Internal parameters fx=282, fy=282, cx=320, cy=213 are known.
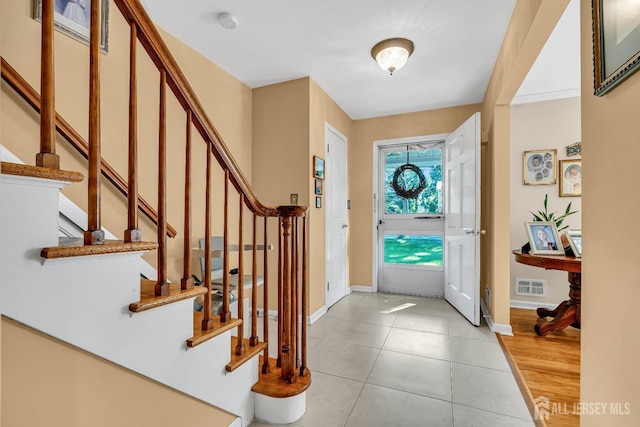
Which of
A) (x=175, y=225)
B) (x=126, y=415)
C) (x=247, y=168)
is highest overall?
(x=247, y=168)

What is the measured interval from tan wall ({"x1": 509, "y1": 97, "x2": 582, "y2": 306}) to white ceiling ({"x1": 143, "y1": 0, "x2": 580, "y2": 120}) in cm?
19

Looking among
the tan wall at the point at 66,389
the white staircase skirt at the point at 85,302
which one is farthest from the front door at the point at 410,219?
the tan wall at the point at 66,389

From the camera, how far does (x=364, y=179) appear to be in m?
4.12

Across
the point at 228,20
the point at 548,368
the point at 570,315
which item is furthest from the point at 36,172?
the point at 570,315

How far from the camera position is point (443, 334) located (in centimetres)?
260

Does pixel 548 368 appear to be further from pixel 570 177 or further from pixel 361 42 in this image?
pixel 361 42

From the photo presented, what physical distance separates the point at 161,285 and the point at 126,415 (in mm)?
434

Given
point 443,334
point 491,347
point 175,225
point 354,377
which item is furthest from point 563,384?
point 175,225

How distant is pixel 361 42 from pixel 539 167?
2487mm

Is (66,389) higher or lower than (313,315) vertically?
higher

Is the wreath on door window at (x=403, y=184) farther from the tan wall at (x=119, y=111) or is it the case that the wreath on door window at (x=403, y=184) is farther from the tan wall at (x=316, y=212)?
the tan wall at (x=119, y=111)

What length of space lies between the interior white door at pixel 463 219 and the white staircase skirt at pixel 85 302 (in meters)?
2.56

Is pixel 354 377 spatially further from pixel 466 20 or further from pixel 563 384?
pixel 466 20

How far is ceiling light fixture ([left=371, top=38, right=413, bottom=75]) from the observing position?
2307 mm
